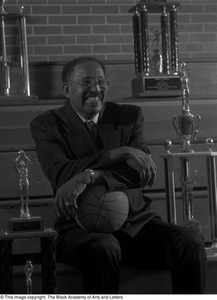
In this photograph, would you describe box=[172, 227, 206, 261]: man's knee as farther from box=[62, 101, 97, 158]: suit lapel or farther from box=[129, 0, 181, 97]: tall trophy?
box=[129, 0, 181, 97]: tall trophy

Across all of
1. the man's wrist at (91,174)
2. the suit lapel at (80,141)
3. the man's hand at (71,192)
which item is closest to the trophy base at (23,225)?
the man's hand at (71,192)

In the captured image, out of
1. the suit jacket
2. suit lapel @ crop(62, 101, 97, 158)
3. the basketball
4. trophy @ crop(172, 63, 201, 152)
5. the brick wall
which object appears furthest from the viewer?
the brick wall

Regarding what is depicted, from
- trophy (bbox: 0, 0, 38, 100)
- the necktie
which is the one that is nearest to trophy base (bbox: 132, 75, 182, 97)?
trophy (bbox: 0, 0, 38, 100)

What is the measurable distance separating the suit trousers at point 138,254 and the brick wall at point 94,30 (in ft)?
5.85

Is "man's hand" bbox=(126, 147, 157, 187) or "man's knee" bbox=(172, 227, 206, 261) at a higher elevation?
"man's hand" bbox=(126, 147, 157, 187)

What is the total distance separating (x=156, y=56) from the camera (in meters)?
4.24

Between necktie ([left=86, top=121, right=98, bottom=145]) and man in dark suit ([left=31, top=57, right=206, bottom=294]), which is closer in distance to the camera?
man in dark suit ([left=31, top=57, right=206, bottom=294])

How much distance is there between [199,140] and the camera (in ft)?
12.8

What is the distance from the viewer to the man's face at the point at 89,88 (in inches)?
127

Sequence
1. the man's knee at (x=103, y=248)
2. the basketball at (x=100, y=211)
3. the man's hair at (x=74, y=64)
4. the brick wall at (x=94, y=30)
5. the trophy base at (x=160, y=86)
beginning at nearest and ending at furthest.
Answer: the man's knee at (x=103, y=248) → the basketball at (x=100, y=211) → the man's hair at (x=74, y=64) → the trophy base at (x=160, y=86) → the brick wall at (x=94, y=30)

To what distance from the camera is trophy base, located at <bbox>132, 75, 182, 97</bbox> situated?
4090mm

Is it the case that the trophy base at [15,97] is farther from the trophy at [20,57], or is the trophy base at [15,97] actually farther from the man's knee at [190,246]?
the man's knee at [190,246]

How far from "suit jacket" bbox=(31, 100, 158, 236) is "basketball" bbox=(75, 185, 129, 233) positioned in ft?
0.18

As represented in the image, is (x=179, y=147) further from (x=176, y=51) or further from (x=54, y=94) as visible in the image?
(x=54, y=94)
